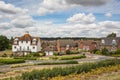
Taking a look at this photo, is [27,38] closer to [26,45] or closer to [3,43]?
[26,45]

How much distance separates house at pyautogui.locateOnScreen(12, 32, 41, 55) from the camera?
9012cm

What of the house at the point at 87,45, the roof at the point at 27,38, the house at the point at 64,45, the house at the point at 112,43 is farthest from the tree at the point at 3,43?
the house at the point at 112,43

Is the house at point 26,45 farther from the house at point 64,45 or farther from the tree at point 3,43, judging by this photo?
the tree at point 3,43

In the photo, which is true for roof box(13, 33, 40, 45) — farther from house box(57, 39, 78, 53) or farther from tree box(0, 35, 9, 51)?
tree box(0, 35, 9, 51)

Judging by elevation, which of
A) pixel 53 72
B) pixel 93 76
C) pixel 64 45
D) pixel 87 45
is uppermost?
pixel 64 45

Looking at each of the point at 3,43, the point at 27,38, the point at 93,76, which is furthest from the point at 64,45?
the point at 93,76

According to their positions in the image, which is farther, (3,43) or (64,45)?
(3,43)

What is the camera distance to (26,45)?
91188mm

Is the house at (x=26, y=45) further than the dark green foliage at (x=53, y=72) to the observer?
Yes

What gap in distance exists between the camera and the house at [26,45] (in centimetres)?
9012

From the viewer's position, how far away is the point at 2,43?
109250 mm

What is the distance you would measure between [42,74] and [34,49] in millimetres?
66471

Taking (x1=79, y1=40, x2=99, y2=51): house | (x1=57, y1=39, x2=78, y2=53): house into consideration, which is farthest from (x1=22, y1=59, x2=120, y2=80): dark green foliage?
(x1=79, y1=40, x2=99, y2=51): house

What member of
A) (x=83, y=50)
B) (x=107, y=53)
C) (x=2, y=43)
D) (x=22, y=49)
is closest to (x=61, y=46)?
(x=83, y=50)
